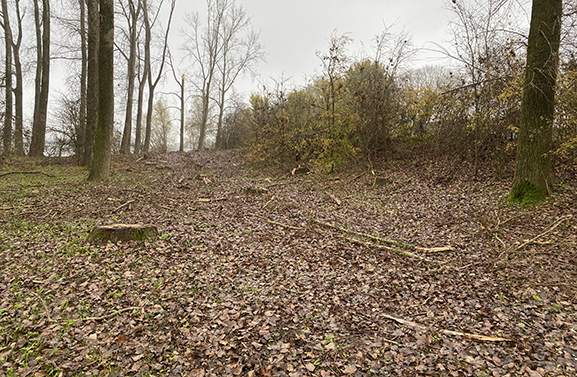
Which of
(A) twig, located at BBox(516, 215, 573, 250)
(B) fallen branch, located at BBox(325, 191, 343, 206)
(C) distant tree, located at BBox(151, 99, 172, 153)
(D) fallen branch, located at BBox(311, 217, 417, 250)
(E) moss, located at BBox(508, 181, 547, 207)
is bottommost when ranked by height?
(D) fallen branch, located at BBox(311, 217, 417, 250)

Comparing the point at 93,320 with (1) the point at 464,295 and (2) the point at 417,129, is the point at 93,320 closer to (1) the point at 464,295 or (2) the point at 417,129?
(1) the point at 464,295

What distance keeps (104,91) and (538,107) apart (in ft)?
39.3

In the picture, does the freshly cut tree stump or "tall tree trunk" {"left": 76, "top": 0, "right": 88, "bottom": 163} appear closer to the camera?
the freshly cut tree stump

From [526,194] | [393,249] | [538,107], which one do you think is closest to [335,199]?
[393,249]

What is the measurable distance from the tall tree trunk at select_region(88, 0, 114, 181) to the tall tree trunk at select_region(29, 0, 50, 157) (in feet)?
25.3

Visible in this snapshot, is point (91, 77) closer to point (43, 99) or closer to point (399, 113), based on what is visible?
point (43, 99)

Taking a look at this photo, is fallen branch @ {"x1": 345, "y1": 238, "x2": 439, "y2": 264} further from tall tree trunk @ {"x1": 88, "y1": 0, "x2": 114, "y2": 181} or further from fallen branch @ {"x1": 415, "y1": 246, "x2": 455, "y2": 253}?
tall tree trunk @ {"x1": 88, "y1": 0, "x2": 114, "y2": 181}

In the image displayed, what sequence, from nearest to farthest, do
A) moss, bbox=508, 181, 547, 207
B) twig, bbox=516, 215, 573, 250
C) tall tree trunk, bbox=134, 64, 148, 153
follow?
twig, bbox=516, 215, 573, 250, moss, bbox=508, 181, 547, 207, tall tree trunk, bbox=134, 64, 148, 153

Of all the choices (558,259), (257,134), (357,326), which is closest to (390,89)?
(257,134)

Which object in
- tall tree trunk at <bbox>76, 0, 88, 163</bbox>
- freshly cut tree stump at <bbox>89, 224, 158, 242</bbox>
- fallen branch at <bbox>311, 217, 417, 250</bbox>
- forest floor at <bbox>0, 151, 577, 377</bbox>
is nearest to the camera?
forest floor at <bbox>0, 151, 577, 377</bbox>

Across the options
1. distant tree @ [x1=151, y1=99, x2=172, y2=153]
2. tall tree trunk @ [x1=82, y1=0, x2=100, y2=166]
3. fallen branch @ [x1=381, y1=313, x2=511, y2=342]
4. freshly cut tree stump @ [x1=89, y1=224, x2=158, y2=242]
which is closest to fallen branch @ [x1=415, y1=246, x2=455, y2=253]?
fallen branch @ [x1=381, y1=313, x2=511, y2=342]

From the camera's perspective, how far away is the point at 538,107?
7035mm

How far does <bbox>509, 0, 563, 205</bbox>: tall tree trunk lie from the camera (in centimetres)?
675

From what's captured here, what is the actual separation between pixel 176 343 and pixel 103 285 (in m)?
1.82
